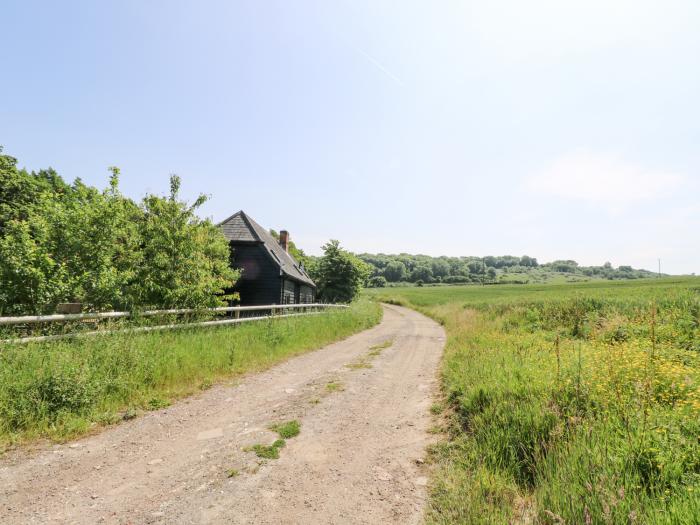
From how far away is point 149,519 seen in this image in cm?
301

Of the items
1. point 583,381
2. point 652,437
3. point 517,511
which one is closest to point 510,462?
point 517,511

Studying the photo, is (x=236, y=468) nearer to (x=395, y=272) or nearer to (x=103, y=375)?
(x=103, y=375)

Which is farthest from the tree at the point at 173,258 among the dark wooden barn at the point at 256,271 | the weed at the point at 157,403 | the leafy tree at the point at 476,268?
the leafy tree at the point at 476,268

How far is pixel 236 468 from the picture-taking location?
387cm

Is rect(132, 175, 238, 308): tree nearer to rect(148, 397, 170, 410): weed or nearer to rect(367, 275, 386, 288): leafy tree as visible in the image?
rect(148, 397, 170, 410): weed

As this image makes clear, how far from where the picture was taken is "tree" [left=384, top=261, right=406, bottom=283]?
143375 millimetres

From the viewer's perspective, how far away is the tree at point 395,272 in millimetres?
143375

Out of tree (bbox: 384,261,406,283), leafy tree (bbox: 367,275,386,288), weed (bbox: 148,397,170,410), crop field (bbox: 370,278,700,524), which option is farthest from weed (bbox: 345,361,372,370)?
tree (bbox: 384,261,406,283)

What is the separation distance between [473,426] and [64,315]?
8.49m

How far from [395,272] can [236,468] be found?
143m

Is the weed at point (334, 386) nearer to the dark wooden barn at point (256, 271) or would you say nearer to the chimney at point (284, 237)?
the dark wooden barn at point (256, 271)

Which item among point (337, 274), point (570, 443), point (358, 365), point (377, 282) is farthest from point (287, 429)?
point (377, 282)

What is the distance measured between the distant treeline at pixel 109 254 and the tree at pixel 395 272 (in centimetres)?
13279

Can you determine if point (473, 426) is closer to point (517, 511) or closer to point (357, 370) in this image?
point (517, 511)
